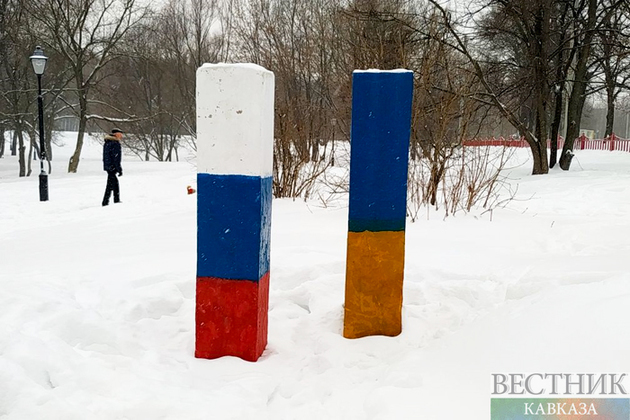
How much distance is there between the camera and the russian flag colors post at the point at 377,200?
2740mm

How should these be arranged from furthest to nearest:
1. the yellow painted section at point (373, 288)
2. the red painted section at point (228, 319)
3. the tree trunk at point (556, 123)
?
the tree trunk at point (556, 123), the yellow painted section at point (373, 288), the red painted section at point (228, 319)

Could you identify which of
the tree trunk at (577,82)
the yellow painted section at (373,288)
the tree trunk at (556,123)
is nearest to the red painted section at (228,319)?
the yellow painted section at (373,288)

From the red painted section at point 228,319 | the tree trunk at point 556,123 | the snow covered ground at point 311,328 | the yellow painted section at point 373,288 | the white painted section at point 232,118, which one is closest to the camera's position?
the snow covered ground at point 311,328

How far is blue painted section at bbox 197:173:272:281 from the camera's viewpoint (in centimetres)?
258

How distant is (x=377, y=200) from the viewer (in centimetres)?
281

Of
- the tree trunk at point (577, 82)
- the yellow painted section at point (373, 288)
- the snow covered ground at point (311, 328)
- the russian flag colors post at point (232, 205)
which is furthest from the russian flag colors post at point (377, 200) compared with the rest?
the tree trunk at point (577, 82)

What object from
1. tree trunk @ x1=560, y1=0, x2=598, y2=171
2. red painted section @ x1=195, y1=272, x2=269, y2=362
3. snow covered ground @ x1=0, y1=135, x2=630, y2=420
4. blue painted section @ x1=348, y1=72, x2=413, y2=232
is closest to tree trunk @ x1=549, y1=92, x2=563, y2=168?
tree trunk @ x1=560, y1=0, x2=598, y2=171

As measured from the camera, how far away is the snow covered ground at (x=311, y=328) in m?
2.04

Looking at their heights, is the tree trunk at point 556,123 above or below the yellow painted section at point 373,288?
above

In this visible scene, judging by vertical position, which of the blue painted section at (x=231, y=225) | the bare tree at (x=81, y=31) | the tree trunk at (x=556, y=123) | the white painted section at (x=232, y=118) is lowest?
the blue painted section at (x=231, y=225)

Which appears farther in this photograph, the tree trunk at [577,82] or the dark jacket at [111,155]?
the tree trunk at [577,82]

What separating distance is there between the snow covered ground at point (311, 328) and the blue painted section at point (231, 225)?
474 millimetres

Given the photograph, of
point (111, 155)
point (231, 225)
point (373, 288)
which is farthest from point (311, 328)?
point (111, 155)

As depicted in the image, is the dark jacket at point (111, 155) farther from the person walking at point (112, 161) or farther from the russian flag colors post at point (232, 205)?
the russian flag colors post at point (232, 205)
